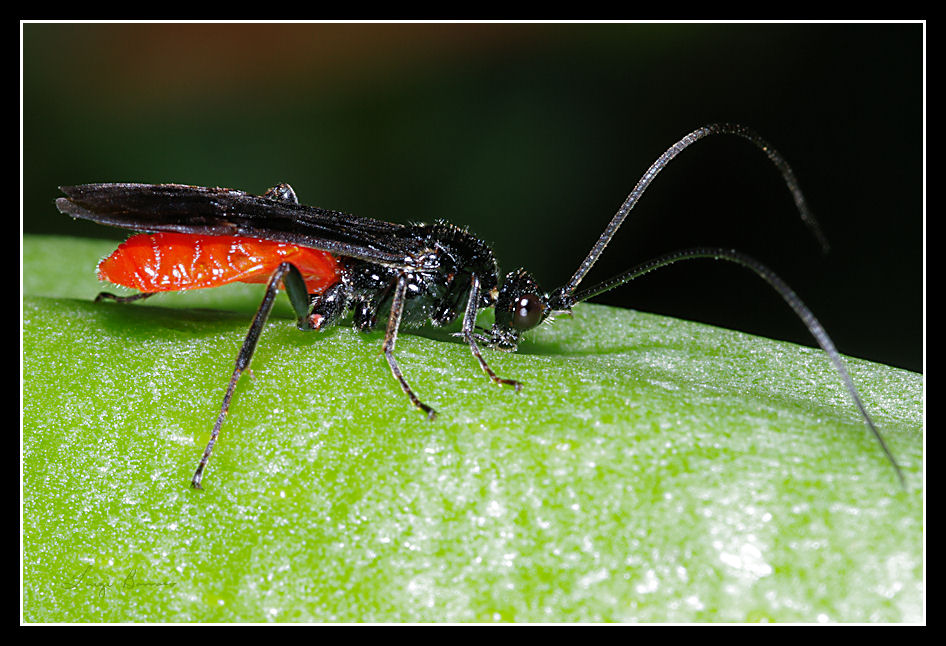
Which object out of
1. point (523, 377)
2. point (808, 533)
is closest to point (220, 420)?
point (523, 377)

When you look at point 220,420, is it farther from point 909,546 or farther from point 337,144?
point 337,144

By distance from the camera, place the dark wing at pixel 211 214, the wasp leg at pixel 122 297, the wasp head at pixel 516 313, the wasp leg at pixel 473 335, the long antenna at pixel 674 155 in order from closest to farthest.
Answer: the wasp leg at pixel 473 335, the dark wing at pixel 211 214, the long antenna at pixel 674 155, the wasp head at pixel 516 313, the wasp leg at pixel 122 297

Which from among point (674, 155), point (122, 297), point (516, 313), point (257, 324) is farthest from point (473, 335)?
point (122, 297)

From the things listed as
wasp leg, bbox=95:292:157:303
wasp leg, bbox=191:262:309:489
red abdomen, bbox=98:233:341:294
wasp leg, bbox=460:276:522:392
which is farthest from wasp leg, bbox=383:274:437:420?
wasp leg, bbox=95:292:157:303

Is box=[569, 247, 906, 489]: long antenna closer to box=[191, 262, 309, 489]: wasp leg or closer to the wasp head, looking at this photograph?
the wasp head

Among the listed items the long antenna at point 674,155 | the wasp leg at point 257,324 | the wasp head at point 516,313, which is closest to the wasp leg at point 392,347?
the wasp leg at point 257,324

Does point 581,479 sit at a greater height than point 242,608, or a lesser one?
greater

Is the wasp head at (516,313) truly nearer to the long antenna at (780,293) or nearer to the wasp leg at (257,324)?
the long antenna at (780,293)
